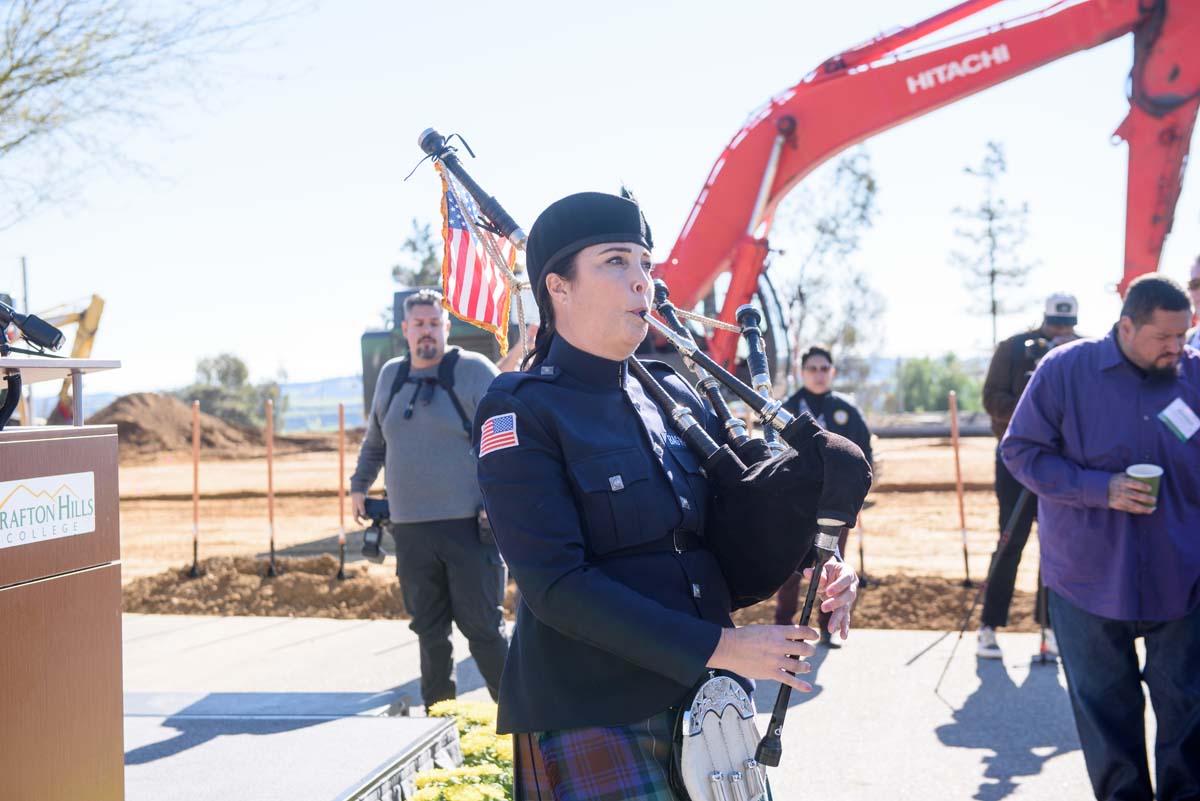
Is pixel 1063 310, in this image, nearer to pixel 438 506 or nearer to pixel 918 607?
pixel 918 607

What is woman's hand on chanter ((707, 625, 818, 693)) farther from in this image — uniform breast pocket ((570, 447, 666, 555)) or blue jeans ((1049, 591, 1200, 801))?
blue jeans ((1049, 591, 1200, 801))

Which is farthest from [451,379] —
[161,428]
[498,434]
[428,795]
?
[161,428]

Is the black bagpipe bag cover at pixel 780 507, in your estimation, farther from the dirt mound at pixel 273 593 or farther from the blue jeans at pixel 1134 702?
the dirt mound at pixel 273 593

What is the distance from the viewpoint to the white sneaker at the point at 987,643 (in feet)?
21.3

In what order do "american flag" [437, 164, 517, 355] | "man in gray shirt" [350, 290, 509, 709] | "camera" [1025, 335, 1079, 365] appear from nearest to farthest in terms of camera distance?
"american flag" [437, 164, 517, 355] → "man in gray shirt" [350, 290, 509, 709] → "camera" [1025, 335, 1079, 365]

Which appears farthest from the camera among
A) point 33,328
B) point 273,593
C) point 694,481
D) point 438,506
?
point 273,593

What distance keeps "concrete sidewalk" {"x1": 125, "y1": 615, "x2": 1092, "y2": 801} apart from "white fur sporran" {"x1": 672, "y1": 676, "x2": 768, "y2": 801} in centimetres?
231

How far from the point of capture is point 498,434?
78.7 inches

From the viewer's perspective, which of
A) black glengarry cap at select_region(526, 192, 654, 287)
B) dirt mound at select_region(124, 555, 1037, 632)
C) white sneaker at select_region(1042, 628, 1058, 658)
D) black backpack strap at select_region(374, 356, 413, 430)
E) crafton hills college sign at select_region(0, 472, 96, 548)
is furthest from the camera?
dirt mound at select_region(124, 555, 1037, 632)

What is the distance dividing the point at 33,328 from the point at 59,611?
0.75 m

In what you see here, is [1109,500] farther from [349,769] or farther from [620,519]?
[349,769]

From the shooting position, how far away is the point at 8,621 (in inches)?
93.1

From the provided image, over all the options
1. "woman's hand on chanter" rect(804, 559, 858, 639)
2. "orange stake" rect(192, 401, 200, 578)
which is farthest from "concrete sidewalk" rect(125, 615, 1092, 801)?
"woman's hand on chanter" rect(804, 559, 858, 639)

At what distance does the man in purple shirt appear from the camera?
3.71 m
